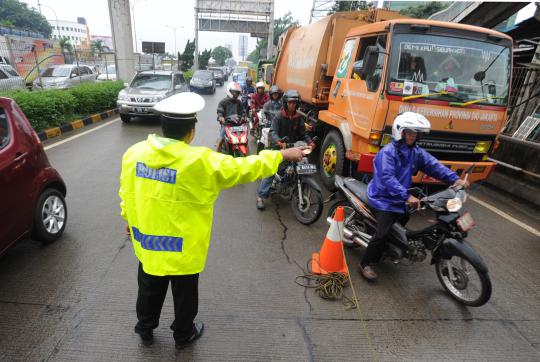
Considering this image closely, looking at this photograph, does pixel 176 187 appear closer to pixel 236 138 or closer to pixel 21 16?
pixel 236 138

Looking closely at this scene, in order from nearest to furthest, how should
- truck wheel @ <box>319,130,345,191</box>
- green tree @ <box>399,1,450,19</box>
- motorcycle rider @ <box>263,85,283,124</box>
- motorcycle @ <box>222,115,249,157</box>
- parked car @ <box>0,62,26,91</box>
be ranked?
truck wheel @ <box>319,130,345,191</box>, motorcycle @ <box>222,115,249,157</box>, motorcycle rider @ <box>263,85,283,124</box>, parked car @ <box>0,62,26,91</box>, green tree @ <box>399,1,450,19</box>

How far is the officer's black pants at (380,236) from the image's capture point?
Result: 10.1 feet

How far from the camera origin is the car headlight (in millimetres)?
2701

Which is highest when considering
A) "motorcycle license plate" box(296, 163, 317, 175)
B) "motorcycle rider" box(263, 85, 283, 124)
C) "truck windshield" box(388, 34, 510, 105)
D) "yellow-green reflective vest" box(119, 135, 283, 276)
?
"truck windshield" box(388, 34, 510, 105)

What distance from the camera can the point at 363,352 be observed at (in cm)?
244

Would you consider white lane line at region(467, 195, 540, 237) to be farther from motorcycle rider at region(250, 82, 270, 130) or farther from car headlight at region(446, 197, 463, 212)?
motorcycle rider at region(250, 82, 270, 130)

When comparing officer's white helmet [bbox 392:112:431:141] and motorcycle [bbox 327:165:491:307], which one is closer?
motorcycle [bbox 327:165:491:307]

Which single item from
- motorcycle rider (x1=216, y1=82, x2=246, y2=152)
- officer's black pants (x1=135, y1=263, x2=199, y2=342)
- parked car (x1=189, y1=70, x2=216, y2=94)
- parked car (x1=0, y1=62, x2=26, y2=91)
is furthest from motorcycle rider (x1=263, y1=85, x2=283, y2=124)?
parked car (x1=189, y1=70, x2=216, y2=94)

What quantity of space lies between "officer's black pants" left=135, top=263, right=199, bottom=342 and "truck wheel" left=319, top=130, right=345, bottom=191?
3572 millimetres

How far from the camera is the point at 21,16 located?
57062mm

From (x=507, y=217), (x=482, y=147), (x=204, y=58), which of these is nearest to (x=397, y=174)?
(x=482, y=147)

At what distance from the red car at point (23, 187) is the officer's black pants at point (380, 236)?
10.7 feet

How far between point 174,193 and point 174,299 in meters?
0.82

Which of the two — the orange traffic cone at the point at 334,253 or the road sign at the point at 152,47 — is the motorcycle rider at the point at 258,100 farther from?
the road sign at the point at 152,47
